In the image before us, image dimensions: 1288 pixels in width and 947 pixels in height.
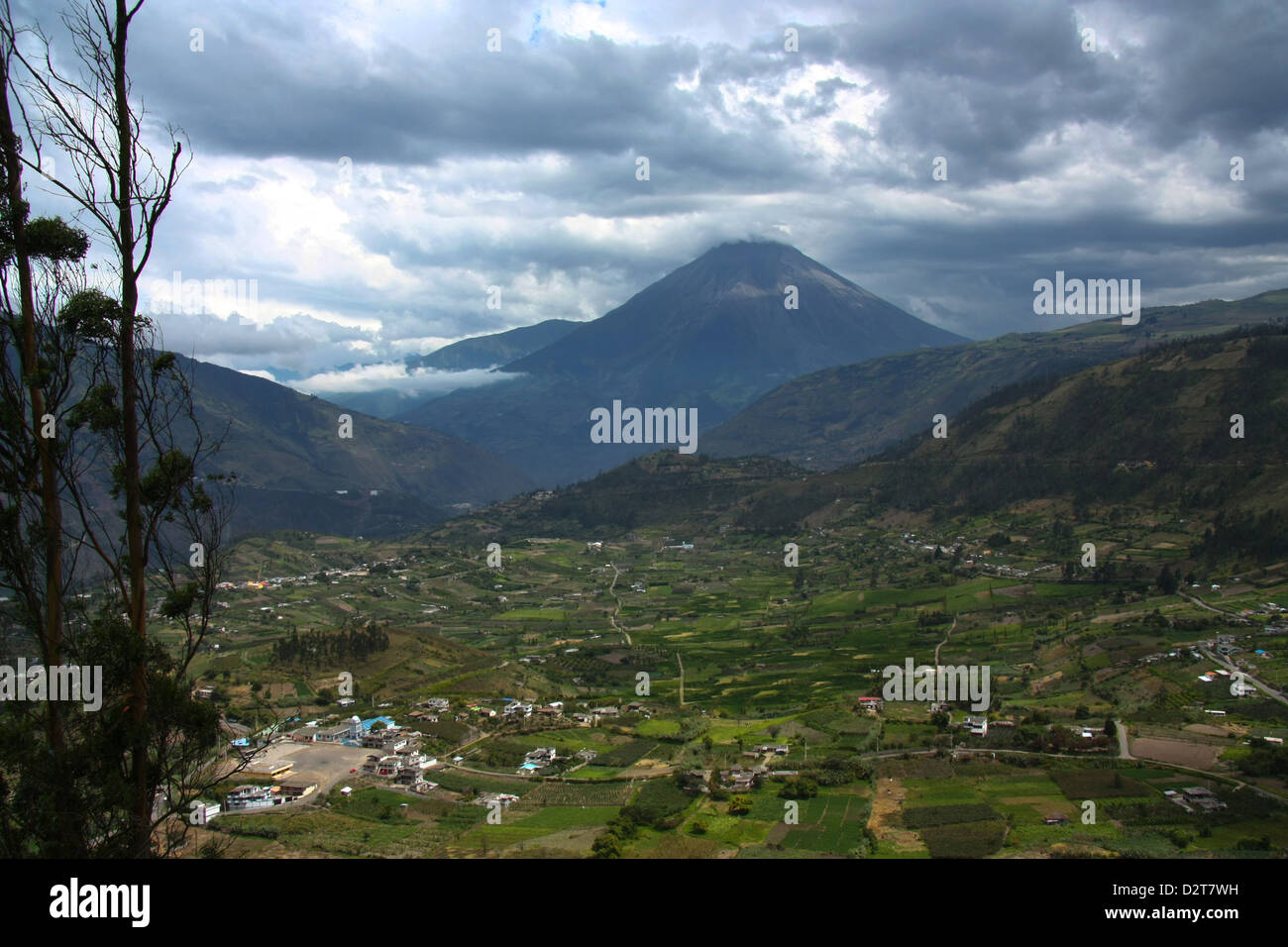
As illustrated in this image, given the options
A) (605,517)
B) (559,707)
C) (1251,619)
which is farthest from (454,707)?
(605,517)

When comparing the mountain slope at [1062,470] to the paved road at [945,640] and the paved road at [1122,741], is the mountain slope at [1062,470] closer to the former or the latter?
the paved road at [945,640]

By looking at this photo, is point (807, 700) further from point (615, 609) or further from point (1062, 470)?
point (1062, 470)

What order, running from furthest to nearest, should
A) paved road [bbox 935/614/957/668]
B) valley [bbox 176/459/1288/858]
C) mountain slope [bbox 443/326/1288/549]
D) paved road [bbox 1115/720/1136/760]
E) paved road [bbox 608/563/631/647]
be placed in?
mountain slope [bbox 443/326/1288/549]
paved road [bbox 608/563/631/647]
paved road [bbox 935/614/957/668]
paved road [bbox 1115/720/1136/760]
valley [bbox 176/459/1288/858]

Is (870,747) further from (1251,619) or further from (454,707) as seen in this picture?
(1251,619)

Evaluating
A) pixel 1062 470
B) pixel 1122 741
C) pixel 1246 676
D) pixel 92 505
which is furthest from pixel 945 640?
pixel 92 505

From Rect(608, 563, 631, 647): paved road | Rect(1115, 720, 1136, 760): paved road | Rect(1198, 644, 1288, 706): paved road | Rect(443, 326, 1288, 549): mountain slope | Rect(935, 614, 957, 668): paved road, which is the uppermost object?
Rect(443, 326, 1288, 549): mountain slope

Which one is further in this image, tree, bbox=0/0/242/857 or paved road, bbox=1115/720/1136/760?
paved road, bbox=1115/720/1136/760

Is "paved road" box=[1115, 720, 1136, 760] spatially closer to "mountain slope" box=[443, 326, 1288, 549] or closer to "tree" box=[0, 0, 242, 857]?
"tree" box=[0, 0, 242, 857]

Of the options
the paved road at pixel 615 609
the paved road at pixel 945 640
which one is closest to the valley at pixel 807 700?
the paved road at pixel 945 640

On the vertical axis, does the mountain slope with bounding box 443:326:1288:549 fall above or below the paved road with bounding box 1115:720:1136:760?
above

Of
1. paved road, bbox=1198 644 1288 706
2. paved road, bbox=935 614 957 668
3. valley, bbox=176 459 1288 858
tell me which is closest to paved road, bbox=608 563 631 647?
valley, bbox=176 459 1288 858
